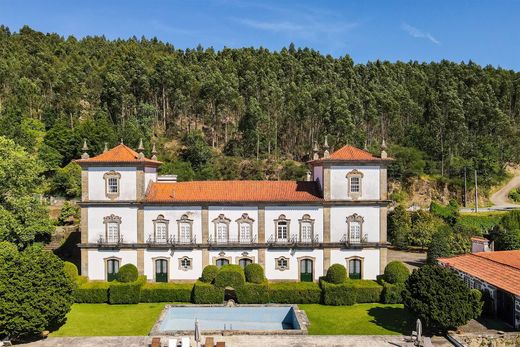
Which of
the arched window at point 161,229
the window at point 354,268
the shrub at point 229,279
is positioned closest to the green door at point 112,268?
the arched window at point 161,229

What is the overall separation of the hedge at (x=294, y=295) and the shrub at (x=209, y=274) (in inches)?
146

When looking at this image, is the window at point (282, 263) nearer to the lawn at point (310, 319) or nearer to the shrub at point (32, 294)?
the lawn at point (310, 319)

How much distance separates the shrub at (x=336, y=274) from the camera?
26125 mm

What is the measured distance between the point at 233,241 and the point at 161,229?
5.07 m

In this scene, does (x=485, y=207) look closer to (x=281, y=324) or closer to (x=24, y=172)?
(x=281, y=324)

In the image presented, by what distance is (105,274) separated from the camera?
28.6 m

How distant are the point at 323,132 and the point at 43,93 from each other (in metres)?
43.0

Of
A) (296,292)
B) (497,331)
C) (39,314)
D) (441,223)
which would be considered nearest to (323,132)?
(441,223)

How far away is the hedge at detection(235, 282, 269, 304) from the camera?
2508cm

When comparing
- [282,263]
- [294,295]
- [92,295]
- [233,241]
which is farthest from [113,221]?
[294,295]

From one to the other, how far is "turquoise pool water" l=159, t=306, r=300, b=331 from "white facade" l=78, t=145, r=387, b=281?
4.89 meters

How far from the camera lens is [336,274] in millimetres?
26156

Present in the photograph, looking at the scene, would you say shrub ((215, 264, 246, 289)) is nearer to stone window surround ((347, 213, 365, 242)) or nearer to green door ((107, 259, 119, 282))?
green door ((107, 259, 119, 282))

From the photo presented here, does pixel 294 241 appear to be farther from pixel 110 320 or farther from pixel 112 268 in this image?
pixel 112 268
